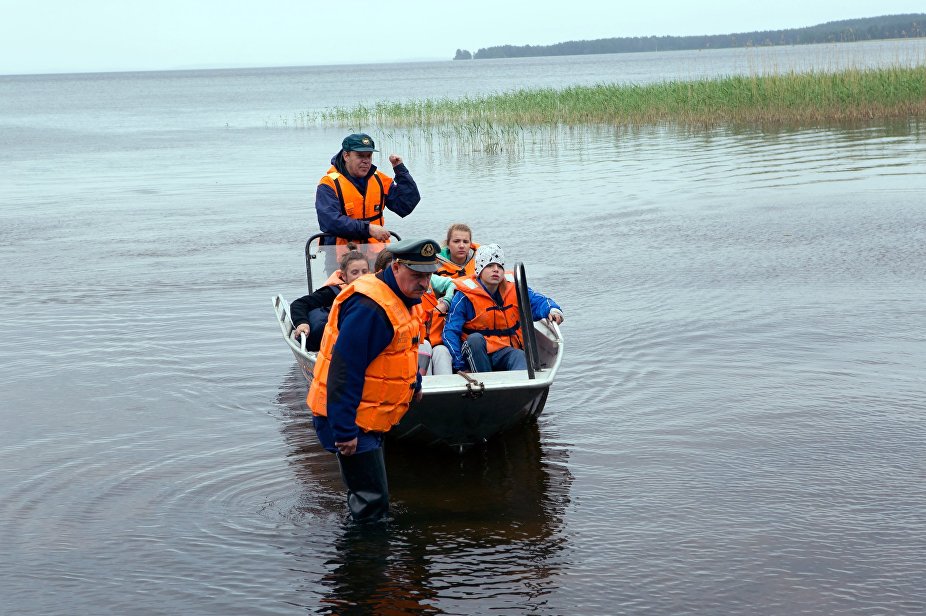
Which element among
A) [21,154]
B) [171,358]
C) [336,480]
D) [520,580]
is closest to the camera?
[520,580]

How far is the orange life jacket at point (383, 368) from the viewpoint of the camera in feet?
16.5

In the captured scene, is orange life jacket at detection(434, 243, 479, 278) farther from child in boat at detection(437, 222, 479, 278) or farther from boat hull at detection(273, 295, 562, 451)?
boat hull at detection(273, 295, 562, 451)

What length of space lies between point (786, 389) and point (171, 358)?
5455 millimetres

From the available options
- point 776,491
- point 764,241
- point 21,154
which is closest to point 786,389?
point 776,491

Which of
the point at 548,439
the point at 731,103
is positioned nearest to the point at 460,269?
the point at 548,439

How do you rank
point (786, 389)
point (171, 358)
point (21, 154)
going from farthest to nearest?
1. point (21, 154)
2. point (171, 358)
3. point (786, 389)

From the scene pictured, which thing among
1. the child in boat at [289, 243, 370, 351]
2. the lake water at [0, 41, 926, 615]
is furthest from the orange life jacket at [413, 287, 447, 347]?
the lake water at [0, 41, 926, 615]

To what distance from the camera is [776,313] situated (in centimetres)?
1050

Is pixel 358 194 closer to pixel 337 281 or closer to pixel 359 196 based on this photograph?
pixel 359 196

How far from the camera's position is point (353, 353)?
4938 mm

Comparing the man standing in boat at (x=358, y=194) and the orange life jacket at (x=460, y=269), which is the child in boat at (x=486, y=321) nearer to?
the orange life jacket at (x=460, y=269)

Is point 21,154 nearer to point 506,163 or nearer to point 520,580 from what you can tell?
point 506,163

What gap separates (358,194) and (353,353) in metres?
4.24

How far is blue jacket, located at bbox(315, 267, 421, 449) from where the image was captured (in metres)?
4.93
